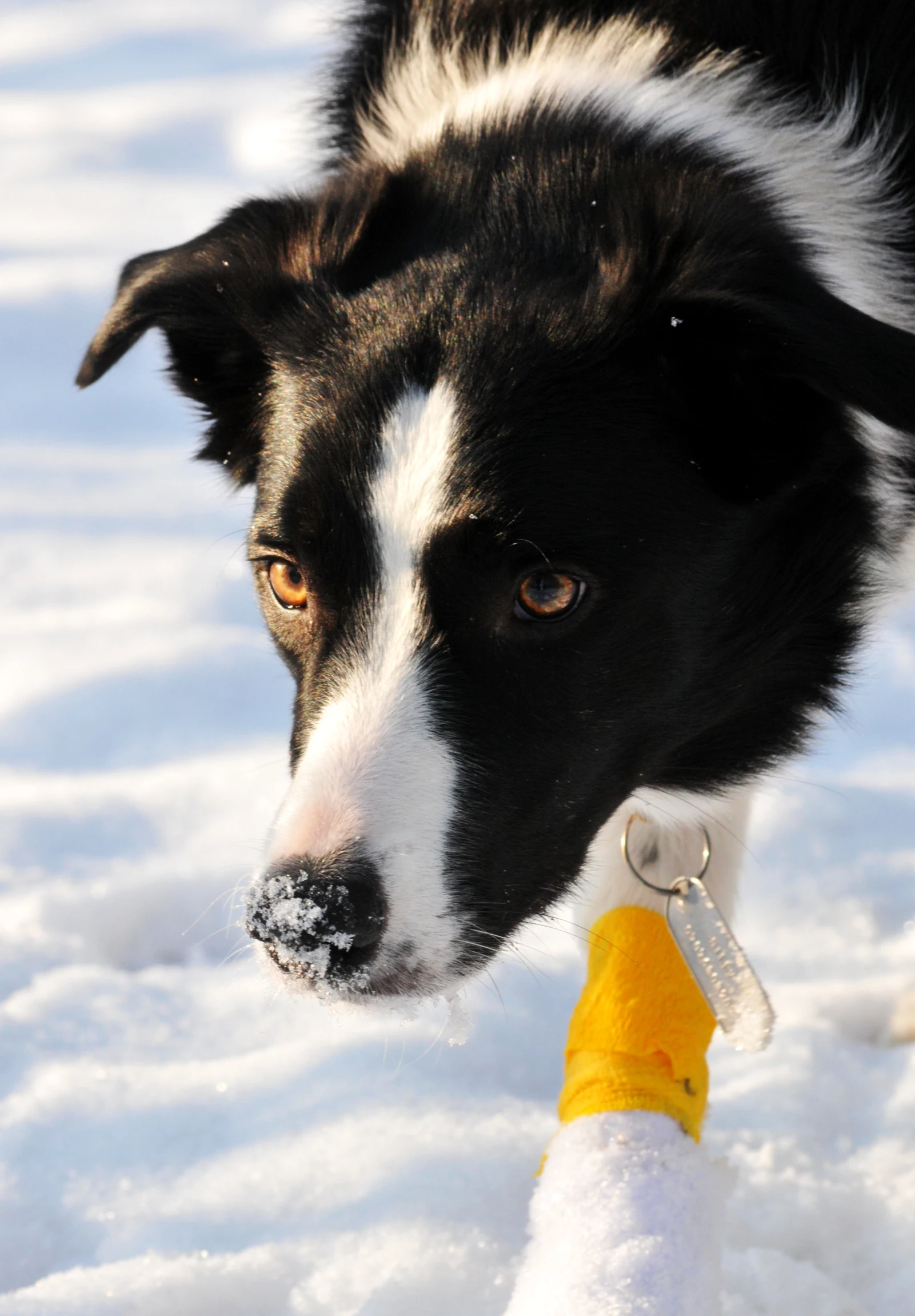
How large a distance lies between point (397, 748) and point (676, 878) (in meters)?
0.90

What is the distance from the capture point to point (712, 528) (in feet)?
6.13

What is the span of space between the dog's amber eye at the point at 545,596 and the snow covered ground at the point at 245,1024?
1.85 feet

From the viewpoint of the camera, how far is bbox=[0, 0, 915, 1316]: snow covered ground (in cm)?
209

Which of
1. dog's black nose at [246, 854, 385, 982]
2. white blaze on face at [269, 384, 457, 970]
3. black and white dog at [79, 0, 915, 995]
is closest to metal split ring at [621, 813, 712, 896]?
black and white dog at [79, 0, 915, 995]

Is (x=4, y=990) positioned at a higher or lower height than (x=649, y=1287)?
lower

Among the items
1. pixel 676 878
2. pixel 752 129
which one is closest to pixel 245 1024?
pixel 676 878

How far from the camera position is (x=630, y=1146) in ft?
6.45

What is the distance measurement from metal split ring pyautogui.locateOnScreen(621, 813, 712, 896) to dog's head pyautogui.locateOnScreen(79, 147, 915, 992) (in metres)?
0.26

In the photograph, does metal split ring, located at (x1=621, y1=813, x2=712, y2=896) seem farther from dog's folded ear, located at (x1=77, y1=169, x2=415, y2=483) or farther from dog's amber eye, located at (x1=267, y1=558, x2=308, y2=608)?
dog's folded ear, located at (x1=77, y1=169, x2=415, y2=483)

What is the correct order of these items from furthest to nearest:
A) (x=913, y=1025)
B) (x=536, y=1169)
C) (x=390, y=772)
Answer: (x=913, y=1025)
(x=536, y=1169)
(x=390, y=772)

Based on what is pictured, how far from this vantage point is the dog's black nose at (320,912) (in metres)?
1.55

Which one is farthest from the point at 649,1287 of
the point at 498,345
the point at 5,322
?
the point at 5,322

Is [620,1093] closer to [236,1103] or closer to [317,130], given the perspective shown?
[236,1103]

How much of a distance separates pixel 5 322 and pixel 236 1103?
3662mm
